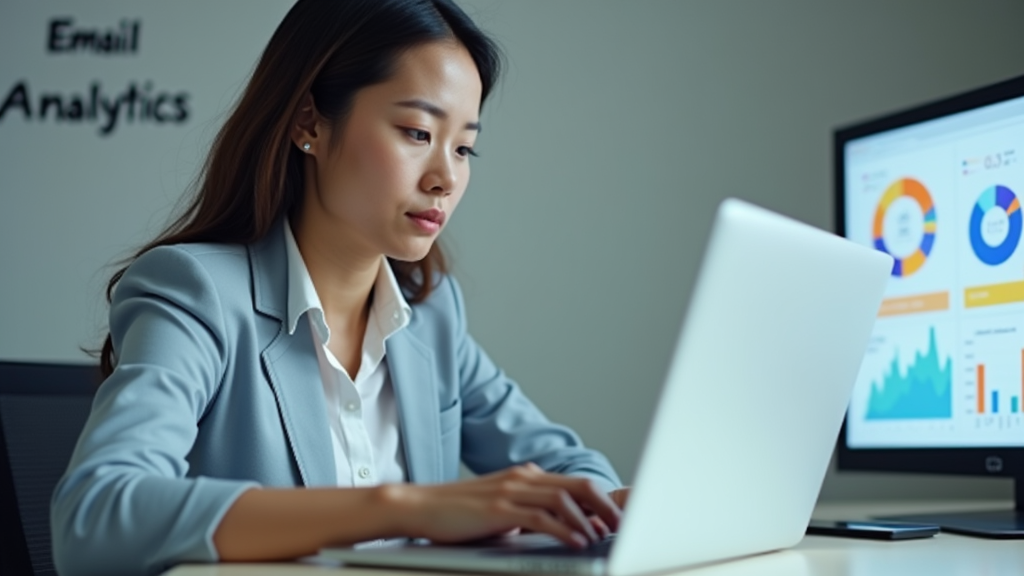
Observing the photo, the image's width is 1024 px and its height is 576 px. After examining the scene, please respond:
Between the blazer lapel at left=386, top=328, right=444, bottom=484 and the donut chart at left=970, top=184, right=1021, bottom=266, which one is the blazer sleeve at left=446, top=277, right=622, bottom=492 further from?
the donut chart at left=970, top=184, right=1021, bottom=266

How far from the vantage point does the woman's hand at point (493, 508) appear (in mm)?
786

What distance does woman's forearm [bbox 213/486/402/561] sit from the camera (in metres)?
0.81

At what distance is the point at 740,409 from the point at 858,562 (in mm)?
263

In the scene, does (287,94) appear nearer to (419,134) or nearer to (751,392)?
(419,134)

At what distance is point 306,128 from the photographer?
1.37 meters

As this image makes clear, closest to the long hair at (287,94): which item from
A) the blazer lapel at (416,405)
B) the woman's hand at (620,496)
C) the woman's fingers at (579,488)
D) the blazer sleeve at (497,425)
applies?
the blazer lapel at (416,405)

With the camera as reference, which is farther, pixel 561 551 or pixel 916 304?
pixel 916 304

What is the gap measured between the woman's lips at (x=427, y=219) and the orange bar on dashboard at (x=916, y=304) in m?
0.68

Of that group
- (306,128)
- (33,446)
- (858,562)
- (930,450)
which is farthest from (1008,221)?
(33,446)

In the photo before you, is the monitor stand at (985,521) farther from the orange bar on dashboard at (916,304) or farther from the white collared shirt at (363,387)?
the white collared shirt at (363,387)

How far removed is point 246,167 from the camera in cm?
136

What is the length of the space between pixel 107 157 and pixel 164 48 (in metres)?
0.26

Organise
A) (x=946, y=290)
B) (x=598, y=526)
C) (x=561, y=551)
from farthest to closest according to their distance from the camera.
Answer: (x=946, y=290)
(x=598, y=526)
(x=561, y=551)

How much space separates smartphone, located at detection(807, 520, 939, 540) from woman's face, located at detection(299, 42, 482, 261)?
549 millimetres
